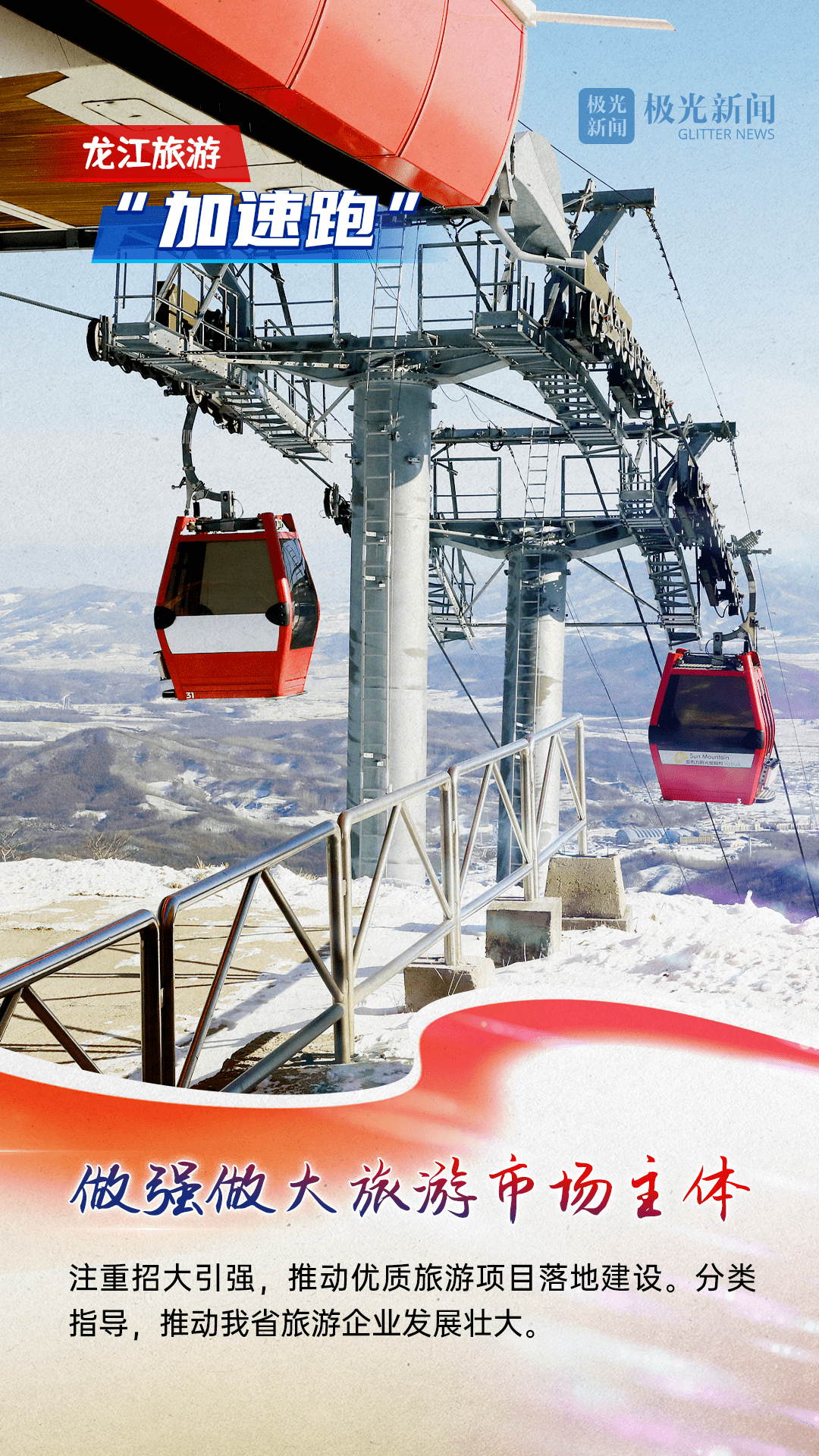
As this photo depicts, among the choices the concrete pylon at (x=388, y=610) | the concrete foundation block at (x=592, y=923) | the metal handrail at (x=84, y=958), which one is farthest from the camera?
the concrete pylon at (x=388, y=610)

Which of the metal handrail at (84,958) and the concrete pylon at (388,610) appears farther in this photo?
the concrete pylon at (388,610)

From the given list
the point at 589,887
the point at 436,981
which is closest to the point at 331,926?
the point at 436,981

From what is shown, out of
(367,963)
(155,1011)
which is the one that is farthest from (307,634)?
(155,1011)

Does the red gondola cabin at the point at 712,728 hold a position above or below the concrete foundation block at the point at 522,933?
above

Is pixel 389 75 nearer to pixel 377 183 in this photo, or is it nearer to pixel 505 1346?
pixel 377 183

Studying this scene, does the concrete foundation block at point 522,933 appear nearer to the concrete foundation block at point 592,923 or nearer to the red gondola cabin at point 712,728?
the concrete foundation block at point 592,923

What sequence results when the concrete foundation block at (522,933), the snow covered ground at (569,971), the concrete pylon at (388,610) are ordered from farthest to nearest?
the concrete pylon at (388,610)
the concrete foundation block at (522,933)
the snow covered ground at (569,971)

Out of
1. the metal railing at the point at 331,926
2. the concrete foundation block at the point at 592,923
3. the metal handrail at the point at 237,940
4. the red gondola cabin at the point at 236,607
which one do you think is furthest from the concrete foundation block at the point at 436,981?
the red gondola cabin at the point at 236,607
